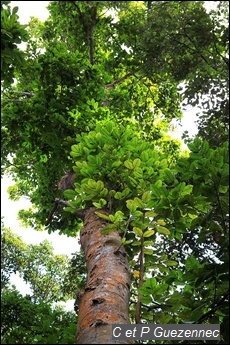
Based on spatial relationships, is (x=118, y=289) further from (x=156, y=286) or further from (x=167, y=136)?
(x=167, y=136)

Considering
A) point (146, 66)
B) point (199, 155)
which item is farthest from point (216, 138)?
point (199, 155)

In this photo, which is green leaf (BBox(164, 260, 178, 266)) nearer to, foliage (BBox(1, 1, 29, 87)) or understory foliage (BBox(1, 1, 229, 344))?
understory foliage (BBox(1, 1, 229, 344))

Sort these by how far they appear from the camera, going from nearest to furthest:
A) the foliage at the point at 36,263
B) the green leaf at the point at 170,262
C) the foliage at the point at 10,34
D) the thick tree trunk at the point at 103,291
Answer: the thick tree trunk at the point at 103,291 → the green leaf at the point at 170,262 → the foliage at the point at 10,34 → the foliage at the point at 36,263

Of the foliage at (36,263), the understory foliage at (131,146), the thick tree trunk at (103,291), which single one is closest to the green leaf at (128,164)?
the understory foliage at (131,146)

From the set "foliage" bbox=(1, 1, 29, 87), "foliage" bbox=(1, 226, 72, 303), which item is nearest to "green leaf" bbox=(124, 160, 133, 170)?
"foliage" bbox=(1, 1, 29, 87)

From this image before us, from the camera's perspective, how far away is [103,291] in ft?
9.70

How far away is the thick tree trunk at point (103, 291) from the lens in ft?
8.00

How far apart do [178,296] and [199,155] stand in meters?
1.20

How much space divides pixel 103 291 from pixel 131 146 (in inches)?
75.4

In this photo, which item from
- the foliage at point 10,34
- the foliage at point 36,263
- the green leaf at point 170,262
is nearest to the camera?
the green leaf at point 170,262

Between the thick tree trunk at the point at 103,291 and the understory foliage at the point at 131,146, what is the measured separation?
0.55ft

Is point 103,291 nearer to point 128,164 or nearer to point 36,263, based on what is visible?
point 128,164

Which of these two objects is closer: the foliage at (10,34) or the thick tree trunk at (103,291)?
the thick tree trunk at (103,291)

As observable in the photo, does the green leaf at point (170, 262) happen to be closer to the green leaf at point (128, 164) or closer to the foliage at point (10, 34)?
the green leaf at point (128, 164)
